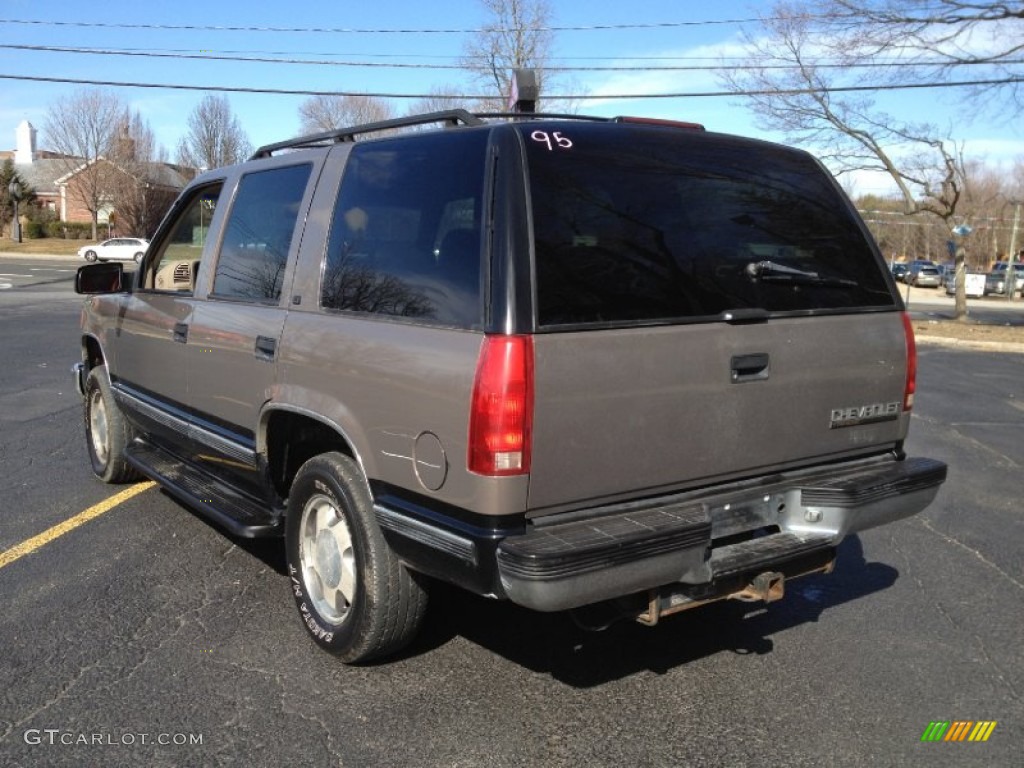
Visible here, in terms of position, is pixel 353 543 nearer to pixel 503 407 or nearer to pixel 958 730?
pixel 503 407

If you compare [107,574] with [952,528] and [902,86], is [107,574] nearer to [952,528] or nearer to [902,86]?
[952,528]

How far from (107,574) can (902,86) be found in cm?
2367

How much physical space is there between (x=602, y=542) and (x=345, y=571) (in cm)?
122

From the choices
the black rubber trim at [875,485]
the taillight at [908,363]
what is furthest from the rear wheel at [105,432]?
the taillight at [908,363]

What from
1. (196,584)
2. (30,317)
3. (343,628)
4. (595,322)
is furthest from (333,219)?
(30,317)

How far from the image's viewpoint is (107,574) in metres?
4.45

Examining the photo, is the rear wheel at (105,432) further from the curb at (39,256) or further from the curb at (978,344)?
the curb at (39,256)

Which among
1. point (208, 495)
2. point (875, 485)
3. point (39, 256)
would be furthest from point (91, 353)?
point (39, 256)

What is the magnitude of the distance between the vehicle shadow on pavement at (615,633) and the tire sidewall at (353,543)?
0.35 meters

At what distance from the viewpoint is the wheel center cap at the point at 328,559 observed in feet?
11.7

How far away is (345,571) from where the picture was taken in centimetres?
352

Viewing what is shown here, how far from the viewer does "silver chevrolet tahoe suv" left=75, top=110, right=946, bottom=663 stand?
2.82m

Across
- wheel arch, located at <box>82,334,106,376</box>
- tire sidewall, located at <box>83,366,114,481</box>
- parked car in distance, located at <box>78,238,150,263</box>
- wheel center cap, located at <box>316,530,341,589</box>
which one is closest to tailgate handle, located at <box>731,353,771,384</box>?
wheel center cap, located at <box>316,530,341,589</box>

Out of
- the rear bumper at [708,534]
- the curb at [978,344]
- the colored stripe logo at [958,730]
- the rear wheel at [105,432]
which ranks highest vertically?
the rear bumper at [708,534]
